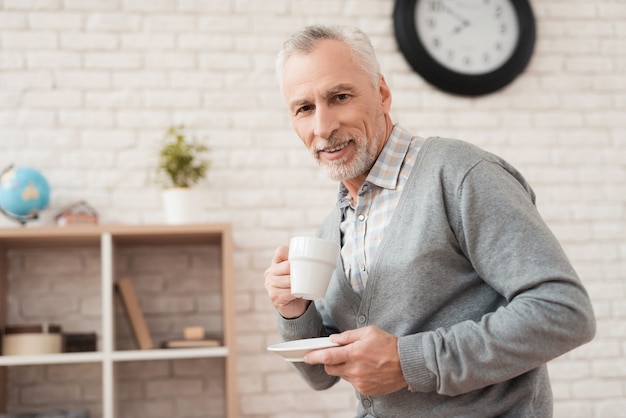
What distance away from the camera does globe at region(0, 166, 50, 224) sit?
2434 mm

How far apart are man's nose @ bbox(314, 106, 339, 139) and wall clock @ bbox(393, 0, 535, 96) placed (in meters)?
1.49

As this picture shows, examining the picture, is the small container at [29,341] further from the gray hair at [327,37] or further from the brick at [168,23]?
the gray hair at [327,37]

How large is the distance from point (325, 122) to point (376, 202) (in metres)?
0.19

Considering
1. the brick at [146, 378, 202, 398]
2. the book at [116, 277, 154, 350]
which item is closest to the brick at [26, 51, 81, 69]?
the book at [116, 277, 154, 350]

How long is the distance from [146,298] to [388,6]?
1.45 m

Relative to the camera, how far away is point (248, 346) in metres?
2.65

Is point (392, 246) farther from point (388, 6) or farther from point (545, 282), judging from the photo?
point (388, 6)

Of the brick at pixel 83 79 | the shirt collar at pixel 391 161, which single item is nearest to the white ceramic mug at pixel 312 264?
the shirt collar at pixel 391 161

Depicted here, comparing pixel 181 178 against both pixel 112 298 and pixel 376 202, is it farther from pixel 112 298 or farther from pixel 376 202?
pixel 376 202

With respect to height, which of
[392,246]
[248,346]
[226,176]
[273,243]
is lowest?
[248,346]

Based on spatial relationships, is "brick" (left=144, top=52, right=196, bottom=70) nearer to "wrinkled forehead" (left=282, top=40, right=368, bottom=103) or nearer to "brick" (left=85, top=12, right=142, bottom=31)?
"brick" (left=85, top=12, right=142, bottom=31)

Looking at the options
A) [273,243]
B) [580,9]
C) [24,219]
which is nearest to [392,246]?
[273,243]

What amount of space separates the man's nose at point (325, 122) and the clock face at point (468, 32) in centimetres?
153

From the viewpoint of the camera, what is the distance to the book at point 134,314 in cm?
241
